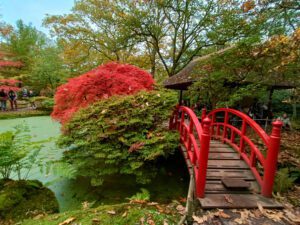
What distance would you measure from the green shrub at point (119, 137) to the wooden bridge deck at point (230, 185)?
0.92 m

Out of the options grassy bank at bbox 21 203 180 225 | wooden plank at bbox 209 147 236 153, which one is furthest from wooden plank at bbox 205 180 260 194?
wooden plank at bbox 209 147 236 153

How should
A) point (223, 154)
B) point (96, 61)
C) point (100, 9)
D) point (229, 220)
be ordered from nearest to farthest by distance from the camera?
point (229, 220), point (223, 154), point (100, 9), point (96, 61)

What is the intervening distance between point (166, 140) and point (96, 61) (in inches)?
557

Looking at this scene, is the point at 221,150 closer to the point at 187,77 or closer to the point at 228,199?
the point at 228,199

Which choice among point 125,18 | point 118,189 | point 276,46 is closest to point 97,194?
point 118,189

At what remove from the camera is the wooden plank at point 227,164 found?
3.42 metres

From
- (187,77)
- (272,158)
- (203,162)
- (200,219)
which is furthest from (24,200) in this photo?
(187,77)

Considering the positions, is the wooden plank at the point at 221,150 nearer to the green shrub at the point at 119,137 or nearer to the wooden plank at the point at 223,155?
the wooden plank at the point at 223,155

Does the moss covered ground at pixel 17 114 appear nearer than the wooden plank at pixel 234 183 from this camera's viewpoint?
No

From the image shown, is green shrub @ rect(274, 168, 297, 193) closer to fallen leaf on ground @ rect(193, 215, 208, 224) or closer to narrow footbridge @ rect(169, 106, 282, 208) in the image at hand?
narrow footbridge @ rect(169, 106, 282, 208)

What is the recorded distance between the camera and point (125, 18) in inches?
444

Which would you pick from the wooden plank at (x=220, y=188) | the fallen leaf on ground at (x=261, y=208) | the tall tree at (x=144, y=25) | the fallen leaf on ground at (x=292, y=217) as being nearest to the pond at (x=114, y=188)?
the wooden plank at (x=220, y=188)

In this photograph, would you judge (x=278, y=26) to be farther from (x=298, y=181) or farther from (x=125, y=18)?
(x=125, y=18)

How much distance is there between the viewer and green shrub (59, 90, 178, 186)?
3.78 meters
